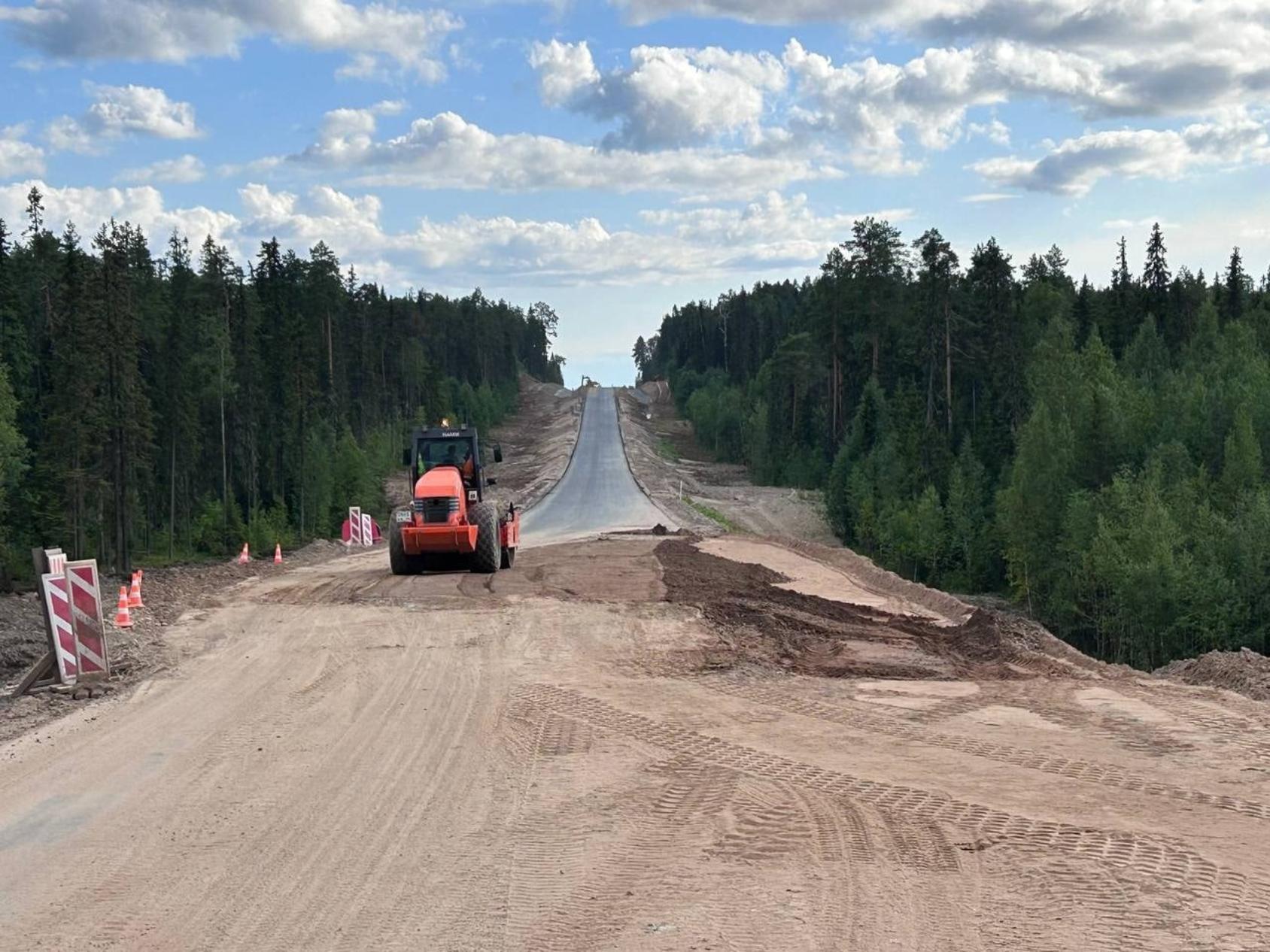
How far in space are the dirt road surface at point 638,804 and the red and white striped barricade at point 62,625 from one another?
1.19 m

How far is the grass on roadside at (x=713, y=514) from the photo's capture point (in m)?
48.9

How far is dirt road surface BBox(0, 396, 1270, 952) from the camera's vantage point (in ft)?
21.9

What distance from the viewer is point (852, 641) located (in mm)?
17047

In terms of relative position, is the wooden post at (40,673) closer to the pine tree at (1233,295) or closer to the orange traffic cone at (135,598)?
the orange traffic cone at (135,598)

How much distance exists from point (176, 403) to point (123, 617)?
146ft

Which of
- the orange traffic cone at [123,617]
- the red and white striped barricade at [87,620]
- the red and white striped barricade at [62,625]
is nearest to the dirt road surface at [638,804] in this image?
the red and white striped barricade at [87,620]

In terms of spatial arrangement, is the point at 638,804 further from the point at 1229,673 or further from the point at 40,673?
the point at 1229,673

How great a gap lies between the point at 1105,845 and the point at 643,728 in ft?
15.6

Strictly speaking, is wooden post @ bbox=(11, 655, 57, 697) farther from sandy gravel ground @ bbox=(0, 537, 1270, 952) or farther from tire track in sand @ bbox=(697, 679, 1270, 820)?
tire track in sand @ bbox=(697, 679, 1270, 820)

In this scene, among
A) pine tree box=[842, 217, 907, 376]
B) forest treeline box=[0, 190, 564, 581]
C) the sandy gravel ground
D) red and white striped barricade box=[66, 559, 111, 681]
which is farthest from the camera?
pine tree box=[842, 217, 907, 376]

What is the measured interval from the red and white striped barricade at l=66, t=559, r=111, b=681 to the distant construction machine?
9545mm

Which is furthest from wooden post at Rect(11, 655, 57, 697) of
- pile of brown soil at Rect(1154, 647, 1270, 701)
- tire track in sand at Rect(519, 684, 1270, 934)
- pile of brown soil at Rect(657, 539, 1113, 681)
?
pile of brown soil at Rect(1154, 647, 1270, 701)

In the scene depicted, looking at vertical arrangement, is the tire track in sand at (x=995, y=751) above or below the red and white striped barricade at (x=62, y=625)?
below

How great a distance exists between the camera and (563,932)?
657cm
